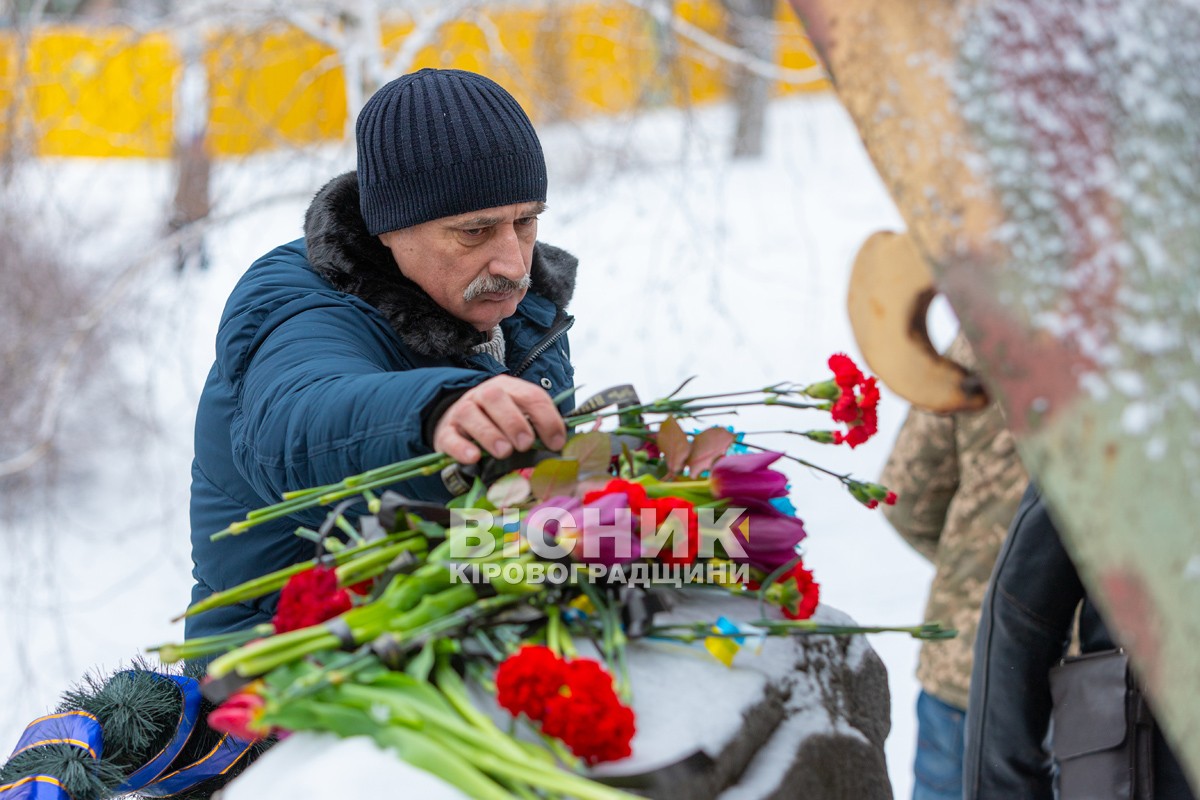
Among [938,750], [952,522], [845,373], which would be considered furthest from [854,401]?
[938,750]

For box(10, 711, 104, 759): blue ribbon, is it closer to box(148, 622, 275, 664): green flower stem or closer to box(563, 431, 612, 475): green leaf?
box(148, 622, 275, 664): green flower stem

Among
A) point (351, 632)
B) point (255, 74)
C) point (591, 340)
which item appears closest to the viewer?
point (351, 632)

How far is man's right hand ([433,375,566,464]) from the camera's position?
117 centimetres

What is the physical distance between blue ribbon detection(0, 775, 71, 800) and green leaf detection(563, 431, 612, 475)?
81 cm

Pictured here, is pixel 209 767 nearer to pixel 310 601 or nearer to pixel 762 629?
pixel 310 601

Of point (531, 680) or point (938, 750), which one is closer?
point (531, 680)

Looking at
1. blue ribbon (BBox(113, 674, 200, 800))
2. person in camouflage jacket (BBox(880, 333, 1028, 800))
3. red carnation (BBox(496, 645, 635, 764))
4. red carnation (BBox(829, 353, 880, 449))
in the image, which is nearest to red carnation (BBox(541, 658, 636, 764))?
red carnation (BBox(496, 645, 635, 764))

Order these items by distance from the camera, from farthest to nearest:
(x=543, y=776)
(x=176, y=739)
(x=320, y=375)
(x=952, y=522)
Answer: (x=952, y=522) → (x=176, y=739) → (x=320, y=375) → (x=543, y=776)

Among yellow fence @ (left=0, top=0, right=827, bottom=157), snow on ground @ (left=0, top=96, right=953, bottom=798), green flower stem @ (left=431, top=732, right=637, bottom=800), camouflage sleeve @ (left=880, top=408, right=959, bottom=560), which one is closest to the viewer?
green flower stem @ (left=431, top=732, right=637, bottom=800)

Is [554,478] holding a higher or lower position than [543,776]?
higher

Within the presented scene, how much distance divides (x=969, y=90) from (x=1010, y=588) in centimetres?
137

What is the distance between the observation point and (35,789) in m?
1.46

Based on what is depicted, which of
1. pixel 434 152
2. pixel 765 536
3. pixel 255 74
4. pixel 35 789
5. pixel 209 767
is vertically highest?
pixel 255 74

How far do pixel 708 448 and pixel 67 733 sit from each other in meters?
0.97
